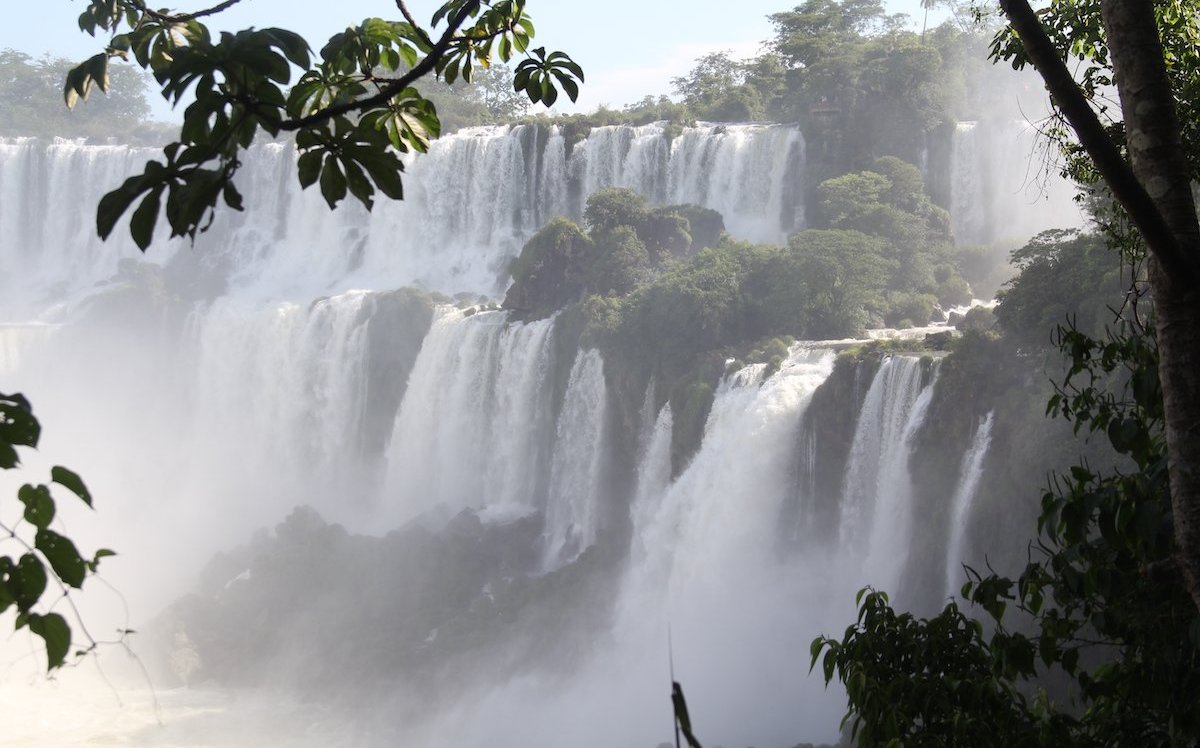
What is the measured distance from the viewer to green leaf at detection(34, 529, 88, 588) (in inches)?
56.2

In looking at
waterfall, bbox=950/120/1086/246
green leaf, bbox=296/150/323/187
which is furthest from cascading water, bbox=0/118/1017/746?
green leaf, bbox=296/150/323/187

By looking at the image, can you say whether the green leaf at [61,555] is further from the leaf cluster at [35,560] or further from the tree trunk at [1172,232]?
the tree trunk at [1172,232]

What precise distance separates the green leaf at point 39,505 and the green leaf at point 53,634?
0.12m

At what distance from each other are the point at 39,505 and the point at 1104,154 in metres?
1.81

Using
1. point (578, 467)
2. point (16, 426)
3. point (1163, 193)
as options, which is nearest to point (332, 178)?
point (16, 426)

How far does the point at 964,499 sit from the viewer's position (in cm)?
1332

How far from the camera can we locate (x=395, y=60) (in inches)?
93.7

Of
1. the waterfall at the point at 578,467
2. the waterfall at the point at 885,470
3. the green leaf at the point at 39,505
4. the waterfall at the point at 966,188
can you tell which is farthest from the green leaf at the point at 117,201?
the waterfall at the point at 966,188

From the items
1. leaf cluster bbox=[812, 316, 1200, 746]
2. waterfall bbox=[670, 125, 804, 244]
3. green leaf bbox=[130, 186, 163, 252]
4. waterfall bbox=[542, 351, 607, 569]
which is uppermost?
waterfall bbox=[670, 125, 804, 244]

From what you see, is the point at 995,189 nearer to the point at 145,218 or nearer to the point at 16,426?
the point at 145,218

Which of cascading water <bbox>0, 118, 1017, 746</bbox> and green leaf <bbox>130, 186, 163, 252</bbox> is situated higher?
green leaf <bbox>130, 186, 163, 252</bbox>

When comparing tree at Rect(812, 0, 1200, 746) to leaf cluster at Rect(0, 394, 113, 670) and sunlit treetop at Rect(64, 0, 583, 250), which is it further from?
leaf cluster at Rect(0, 394, 113, 670)

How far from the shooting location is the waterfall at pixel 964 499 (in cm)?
1321

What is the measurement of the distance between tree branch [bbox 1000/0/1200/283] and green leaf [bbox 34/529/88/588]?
5.73 ft
